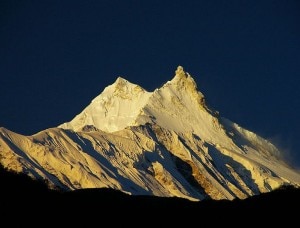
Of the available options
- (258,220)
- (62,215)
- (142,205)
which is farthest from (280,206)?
(62,215)

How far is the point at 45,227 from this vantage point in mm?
66438

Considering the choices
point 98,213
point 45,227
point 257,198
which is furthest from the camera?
point 257,198

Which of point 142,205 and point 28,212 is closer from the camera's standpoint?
point 28,212

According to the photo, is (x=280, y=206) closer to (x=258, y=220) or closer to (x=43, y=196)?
(x=258, y=220)

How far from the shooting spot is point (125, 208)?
73188 mm

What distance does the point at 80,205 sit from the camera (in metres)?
72.7

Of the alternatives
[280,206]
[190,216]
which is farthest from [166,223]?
[280,206]

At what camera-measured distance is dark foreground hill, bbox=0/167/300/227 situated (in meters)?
68.7

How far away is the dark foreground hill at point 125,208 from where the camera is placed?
68.7m

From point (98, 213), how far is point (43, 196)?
489 centimetres

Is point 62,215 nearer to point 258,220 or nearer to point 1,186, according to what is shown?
point 1,186

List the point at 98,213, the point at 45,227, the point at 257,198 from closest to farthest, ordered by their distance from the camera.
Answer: the point at 45,227
the point at 98,213
the point at 257,198

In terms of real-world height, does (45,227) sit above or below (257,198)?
below

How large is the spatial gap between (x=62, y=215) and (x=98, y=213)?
2594 mm
